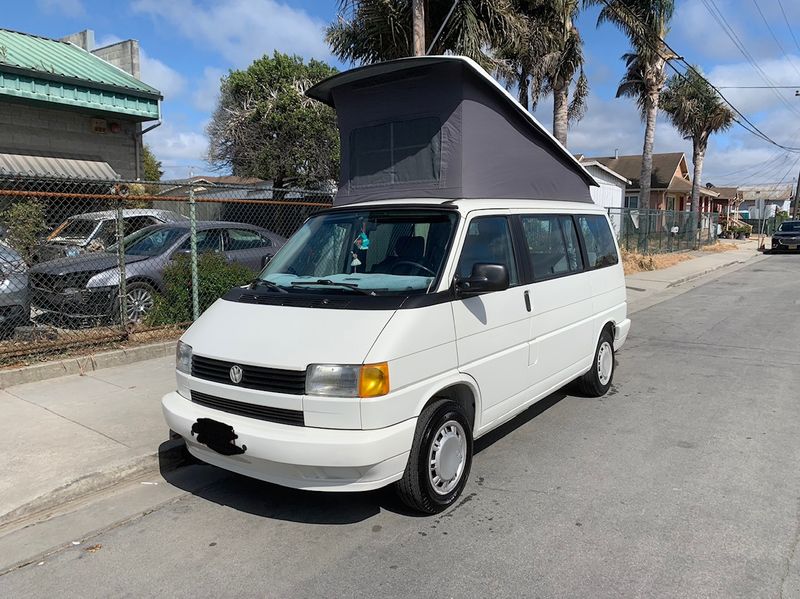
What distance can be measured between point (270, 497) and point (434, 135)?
3192mm

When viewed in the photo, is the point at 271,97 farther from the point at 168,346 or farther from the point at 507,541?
the point at 507,541

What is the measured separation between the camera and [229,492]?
13.9 feet

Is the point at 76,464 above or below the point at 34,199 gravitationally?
below

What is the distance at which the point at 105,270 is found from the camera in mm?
7750

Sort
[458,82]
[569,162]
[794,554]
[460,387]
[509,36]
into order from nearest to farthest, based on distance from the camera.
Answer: [794,554] < [460,387] < [458,82] < [569,162] < [509,36]

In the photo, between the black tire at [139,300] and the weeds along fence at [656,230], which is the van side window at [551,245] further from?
the weeds along fence at [656,230]

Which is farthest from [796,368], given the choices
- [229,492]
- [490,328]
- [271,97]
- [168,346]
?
[271,97]

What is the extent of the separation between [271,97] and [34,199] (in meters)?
16.9

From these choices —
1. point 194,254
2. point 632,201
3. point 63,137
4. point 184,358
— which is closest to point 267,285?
point 184,358

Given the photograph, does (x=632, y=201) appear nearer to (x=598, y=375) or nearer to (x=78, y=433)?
(x=598, y=375)

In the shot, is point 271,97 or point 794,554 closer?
point 794,554

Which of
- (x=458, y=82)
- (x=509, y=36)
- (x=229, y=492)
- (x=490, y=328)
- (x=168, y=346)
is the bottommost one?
(x=229, y=492)

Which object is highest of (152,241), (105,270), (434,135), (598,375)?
(434,135)

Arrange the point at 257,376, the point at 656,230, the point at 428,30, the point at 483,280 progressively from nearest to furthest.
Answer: the point at 257,376, the point at 483,280, the point at 428,30, the point at 656,230
